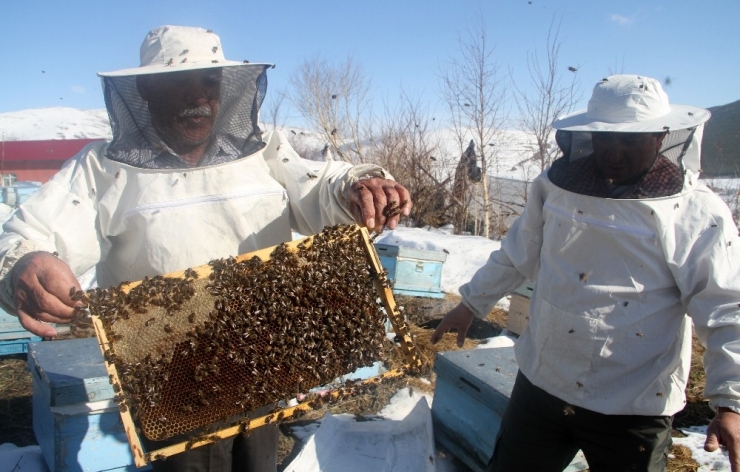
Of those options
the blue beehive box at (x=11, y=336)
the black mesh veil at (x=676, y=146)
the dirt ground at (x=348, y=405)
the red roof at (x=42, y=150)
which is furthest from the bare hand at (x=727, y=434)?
the red roof at (x=42, y=150)

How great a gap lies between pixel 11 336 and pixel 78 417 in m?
2.96

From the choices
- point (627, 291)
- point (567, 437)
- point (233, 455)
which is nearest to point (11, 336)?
point (233, 455)

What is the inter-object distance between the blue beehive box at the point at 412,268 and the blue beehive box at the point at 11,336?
4.27m

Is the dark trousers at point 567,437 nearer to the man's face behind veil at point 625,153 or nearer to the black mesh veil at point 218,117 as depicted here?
the man's face behind veil at point 625,153

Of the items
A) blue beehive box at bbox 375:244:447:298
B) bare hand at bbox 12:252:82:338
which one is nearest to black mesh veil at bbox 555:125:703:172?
bare hand at bbox 12:252:82:338

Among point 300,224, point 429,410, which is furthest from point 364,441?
point 300,224

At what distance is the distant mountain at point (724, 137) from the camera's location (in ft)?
90.7

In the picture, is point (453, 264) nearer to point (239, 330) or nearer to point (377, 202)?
point (377, 202)

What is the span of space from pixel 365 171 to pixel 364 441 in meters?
2.45

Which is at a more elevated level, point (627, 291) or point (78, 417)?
point (627, 291)

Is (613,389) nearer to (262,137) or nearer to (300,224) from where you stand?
(300,224)

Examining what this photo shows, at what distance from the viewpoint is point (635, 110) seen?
7.86 ft

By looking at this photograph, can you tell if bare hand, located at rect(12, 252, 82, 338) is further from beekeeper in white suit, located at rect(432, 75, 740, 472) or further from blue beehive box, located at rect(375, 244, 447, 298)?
blue beehive box, located at rect(375, 244, 447, 298)

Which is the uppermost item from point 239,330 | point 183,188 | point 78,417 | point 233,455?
point 183,188
